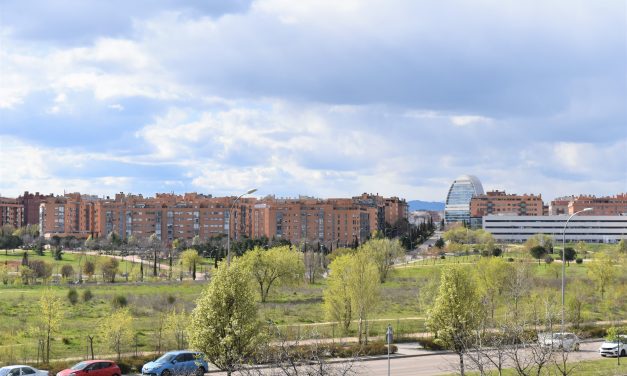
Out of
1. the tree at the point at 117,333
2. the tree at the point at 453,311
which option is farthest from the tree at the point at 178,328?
the tree at the point at 453,311

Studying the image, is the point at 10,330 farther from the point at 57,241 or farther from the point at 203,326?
the point at 57,241

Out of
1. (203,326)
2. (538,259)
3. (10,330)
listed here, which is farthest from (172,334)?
(538,259)

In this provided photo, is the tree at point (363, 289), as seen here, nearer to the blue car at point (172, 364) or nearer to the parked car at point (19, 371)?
the blue car at point (172, 364)

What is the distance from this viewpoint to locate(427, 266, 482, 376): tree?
107 ft

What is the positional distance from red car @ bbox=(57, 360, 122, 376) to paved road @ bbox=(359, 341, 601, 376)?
35.2ft

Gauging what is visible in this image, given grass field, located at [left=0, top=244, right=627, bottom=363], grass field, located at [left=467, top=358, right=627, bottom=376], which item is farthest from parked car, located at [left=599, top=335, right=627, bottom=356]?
grass field, located at [left=0, top=244, right=627, bottom=363]

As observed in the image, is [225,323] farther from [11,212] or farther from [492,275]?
[11,212]

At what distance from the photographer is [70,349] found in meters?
39.1

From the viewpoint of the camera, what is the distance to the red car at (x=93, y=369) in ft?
97.3

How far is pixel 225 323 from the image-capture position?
82.9ft

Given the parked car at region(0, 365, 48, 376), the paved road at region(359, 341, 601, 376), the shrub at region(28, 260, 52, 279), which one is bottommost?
the paved road at region(359, 341, 601, 376)

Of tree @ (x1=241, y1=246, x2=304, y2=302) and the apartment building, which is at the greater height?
the apartment building

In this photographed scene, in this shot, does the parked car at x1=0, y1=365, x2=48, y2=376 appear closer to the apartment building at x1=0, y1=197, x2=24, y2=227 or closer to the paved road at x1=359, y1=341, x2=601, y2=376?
the paved road at x1=359, y1=341, x2=601, y2=376

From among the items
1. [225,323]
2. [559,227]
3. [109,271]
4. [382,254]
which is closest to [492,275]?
[382,254]
